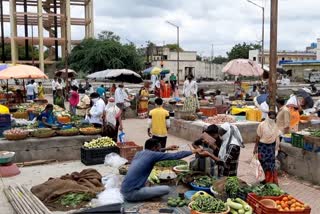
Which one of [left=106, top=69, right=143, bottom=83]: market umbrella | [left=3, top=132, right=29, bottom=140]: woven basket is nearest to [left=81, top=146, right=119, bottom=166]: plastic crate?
[left=3, top=132, right=29, bottom=140]: woven basket

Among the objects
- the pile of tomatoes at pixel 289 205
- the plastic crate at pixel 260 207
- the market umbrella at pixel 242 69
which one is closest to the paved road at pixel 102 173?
the pile of tomatoes at pixel 289 205

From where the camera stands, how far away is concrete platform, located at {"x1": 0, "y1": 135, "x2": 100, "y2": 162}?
10.5 meters

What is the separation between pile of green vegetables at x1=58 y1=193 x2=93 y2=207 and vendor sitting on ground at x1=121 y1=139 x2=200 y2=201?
2.25 feet

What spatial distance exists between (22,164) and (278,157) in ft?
20.6

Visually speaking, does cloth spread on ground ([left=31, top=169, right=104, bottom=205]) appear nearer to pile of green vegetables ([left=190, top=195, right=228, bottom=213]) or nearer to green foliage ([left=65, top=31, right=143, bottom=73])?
pile of green vegetables ([left=190, top=195, right=228, bottom=213])

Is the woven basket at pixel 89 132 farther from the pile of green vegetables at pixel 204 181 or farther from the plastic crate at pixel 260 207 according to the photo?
the plastic crate at pixel 260 207

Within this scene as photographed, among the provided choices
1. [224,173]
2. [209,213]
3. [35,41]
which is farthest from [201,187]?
[35,41]

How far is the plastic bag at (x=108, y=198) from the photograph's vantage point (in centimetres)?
640

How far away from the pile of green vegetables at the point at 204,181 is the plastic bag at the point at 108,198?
4.50 ft

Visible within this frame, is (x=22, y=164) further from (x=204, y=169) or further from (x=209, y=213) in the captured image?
(x=209, y=213)

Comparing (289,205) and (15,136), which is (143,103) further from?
(289,205)

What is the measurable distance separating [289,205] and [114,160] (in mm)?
4895

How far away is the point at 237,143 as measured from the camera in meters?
7.30

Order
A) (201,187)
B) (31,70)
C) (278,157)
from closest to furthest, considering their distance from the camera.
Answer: (201,187) → (278,157) → (31,70)
